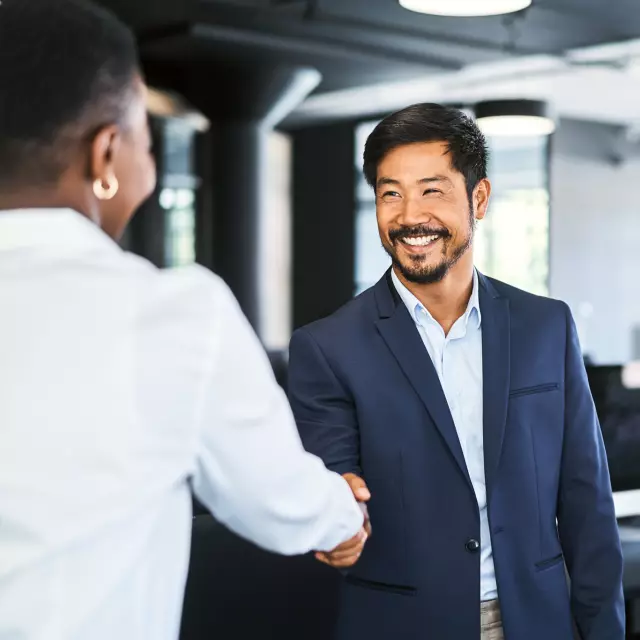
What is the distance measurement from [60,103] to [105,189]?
108mm

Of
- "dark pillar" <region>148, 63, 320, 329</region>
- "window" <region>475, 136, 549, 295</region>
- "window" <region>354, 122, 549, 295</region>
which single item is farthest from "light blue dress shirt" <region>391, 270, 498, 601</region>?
"window" <region>475, 136, 549, 295</region>

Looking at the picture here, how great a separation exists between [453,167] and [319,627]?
3.21 feet

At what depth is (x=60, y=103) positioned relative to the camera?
1.07 metres

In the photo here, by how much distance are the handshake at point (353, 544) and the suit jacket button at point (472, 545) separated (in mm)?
169

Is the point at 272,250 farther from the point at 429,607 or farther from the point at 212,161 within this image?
the point at 429,607

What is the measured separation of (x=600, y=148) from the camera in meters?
12.3

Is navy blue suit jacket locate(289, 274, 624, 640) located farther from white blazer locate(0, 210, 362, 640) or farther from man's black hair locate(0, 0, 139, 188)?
man's black hair locate(0, 0, 139, 188)

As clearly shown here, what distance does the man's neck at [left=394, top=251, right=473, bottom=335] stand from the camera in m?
1.87

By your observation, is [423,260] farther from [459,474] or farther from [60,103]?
[60,103]

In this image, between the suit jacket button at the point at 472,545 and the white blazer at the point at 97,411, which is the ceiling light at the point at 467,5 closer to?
the suit jacket button at the point at 472,545

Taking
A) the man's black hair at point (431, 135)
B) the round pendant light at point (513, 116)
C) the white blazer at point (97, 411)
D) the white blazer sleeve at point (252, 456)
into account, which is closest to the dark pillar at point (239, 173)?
the round pendant light at point (513, 116)

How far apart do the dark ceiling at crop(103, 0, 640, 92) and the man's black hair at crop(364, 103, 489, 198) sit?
205 inches

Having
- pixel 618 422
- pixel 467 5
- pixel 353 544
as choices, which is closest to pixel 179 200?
pixel 467 5

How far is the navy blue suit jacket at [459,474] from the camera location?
1705mm
